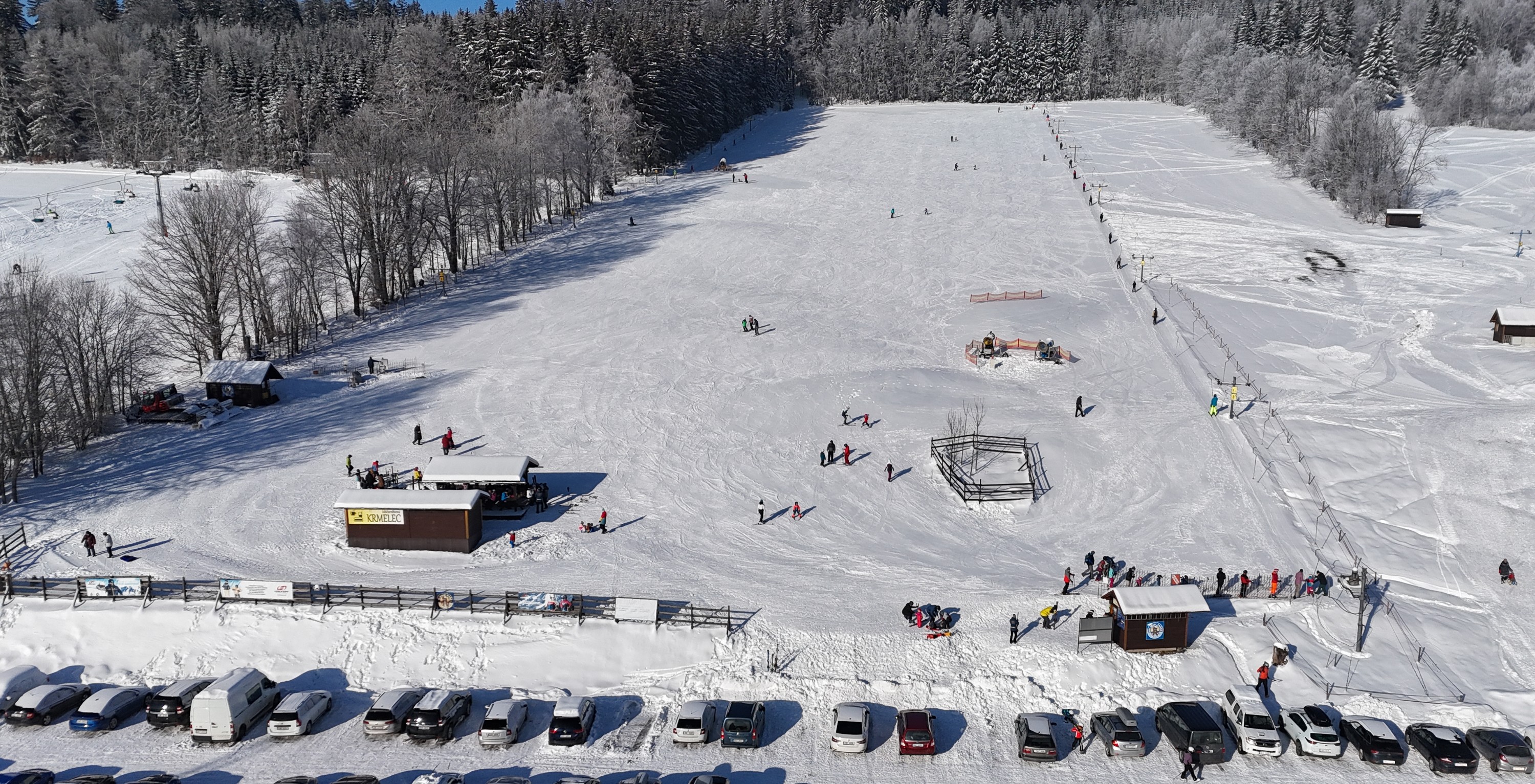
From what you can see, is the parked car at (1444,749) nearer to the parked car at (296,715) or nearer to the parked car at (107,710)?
the parked car at (296,715)

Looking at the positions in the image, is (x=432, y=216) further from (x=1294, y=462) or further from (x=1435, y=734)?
(x=1435, y=734)

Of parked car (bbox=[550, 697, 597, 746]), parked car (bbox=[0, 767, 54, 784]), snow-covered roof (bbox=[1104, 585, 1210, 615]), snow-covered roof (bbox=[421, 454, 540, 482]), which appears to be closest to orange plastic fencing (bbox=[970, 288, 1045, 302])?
snow-covered roof (bbox=[421, 454, 540, 482])

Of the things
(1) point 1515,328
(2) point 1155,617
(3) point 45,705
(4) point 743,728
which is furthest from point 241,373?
(1) point 1515,328

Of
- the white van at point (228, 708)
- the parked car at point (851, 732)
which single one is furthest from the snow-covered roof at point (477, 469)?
the parked car at point (851, 732)

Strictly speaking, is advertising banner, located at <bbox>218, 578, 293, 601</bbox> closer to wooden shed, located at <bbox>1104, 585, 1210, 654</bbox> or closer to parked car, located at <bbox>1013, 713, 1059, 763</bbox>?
parked car, located at <bbox>1013, 713, 1059, 763</bbox>

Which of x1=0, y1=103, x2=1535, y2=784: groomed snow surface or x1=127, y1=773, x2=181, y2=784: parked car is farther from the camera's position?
x1=0, y1=103, x2=1535, y2=784: groomed snow surface

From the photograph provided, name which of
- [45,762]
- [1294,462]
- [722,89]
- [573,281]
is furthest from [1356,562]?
[722,89]
